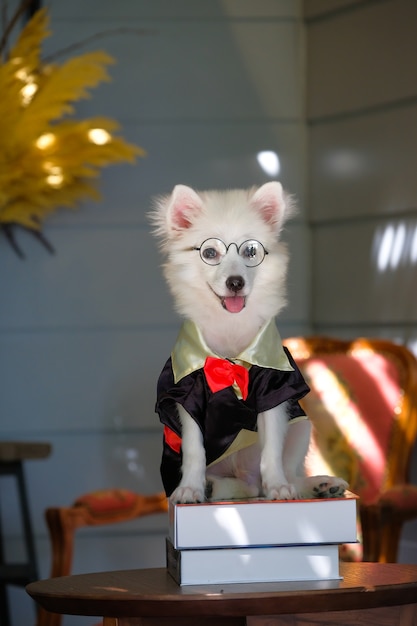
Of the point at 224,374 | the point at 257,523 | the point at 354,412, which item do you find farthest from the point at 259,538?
the point at 354,412

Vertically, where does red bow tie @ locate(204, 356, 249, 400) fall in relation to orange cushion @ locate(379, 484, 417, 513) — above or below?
above

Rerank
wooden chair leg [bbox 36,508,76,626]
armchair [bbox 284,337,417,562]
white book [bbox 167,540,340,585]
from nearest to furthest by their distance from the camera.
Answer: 1. white book [bbox 167,540,340,585]
2. wooden chair leg [bbox 36,508,76,626]
3. armchair [bbox 284,337,417,562]

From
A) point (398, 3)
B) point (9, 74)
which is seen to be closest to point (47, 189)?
point (9, 74)

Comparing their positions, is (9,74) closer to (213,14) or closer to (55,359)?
(213,14)

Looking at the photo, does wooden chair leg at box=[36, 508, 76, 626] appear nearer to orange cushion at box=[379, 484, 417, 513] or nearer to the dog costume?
orange cushion at box=[379, 484, 417, 513]

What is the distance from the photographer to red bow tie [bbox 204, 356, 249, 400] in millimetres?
1329

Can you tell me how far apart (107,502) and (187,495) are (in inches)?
37.9

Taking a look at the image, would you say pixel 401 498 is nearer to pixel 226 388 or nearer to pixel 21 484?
pixel 226 388

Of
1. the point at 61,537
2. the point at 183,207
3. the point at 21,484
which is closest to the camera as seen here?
→ the point at 183,207

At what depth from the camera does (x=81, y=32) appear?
2.95 meters

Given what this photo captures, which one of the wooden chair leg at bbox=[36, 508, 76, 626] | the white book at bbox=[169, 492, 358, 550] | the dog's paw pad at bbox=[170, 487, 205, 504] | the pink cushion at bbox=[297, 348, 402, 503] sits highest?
the pink cushion at bbox=[297, 348, 402, 503]

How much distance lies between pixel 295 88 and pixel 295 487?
1925mm

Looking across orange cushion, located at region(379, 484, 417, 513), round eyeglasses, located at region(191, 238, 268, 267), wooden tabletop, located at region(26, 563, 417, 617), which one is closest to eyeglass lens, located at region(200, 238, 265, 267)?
round eyeglasses, located at region(191, 238, 268, 267)

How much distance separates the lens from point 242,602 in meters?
1.18
